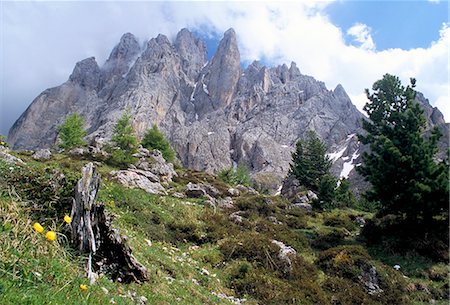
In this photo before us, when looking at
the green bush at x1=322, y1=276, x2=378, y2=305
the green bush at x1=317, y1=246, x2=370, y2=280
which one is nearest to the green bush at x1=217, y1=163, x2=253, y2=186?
the green bush at x1=317, y1=246, x2=370, y2=280

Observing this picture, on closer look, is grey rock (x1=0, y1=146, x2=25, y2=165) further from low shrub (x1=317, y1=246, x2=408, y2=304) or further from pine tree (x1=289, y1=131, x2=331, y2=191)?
pine tree (x1=289, y1=131, x2=331, y2=191)

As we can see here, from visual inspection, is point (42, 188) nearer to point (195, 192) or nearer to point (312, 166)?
point (195, 192)

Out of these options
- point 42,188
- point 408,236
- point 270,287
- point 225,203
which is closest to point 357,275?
point 270,287

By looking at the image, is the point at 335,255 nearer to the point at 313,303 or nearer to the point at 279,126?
the point at 313,303

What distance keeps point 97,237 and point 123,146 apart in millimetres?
35478

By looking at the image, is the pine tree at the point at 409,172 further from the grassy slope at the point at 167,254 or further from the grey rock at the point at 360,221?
the grey rock at the point at 360,221

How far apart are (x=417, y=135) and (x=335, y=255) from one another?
1182 cm

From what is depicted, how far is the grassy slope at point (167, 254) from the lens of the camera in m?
4.71

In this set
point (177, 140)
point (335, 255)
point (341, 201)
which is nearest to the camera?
→ point (335, 255)

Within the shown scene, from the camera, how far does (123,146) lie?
41469mm

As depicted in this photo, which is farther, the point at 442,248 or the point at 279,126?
the point at 279,126

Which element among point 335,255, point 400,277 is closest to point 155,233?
point 335,255

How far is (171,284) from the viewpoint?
9.54 meters

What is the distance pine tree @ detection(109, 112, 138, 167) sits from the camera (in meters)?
38.6
